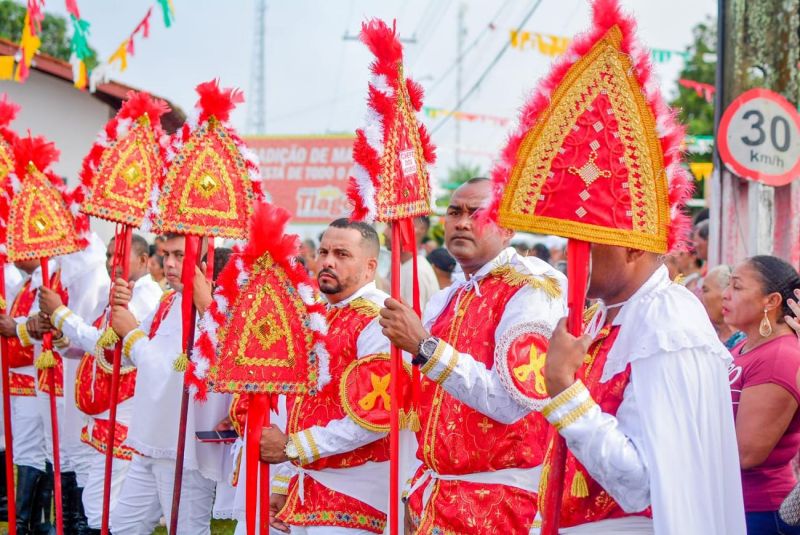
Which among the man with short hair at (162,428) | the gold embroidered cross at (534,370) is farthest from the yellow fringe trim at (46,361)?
the gold embroidered cross at (534,370)

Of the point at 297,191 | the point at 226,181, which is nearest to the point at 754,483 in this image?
the point at 226,181

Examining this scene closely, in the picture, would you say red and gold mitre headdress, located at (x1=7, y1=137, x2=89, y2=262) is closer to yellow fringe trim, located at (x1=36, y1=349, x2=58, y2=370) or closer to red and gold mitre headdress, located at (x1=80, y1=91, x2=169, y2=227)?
yellow fringe trim, located at (x1=36, y1=349, x2=58, y2=370)

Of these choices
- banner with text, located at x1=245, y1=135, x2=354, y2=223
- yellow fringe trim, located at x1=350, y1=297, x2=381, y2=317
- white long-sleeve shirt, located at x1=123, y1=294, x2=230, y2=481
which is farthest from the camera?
banner with text, located at x1=245, y1=135, x2=354, y2=223

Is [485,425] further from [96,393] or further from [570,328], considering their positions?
[96,393]

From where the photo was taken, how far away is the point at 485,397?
3.69 meters

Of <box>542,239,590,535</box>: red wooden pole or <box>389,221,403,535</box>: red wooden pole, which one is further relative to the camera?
<box>389,221,403,535</box>: red wooden pole

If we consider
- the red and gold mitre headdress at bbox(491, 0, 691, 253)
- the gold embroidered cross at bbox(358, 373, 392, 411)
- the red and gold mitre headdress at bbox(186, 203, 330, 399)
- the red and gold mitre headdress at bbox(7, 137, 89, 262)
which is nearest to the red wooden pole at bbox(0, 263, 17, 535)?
the red and gold mitre headdress at bbox(7, 137, 89, 262)

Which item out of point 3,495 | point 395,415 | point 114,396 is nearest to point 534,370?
point 395,415

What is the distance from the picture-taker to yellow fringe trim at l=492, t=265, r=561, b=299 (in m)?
3.91

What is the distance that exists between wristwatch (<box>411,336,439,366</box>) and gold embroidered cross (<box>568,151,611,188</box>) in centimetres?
115

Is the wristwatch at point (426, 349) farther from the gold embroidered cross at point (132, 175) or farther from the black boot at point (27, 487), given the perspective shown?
the black boot at point (27, 487)

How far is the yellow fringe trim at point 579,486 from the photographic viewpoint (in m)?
2.87

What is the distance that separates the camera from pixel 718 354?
275 centimetres

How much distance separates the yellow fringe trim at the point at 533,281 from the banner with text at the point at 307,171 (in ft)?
65.7
